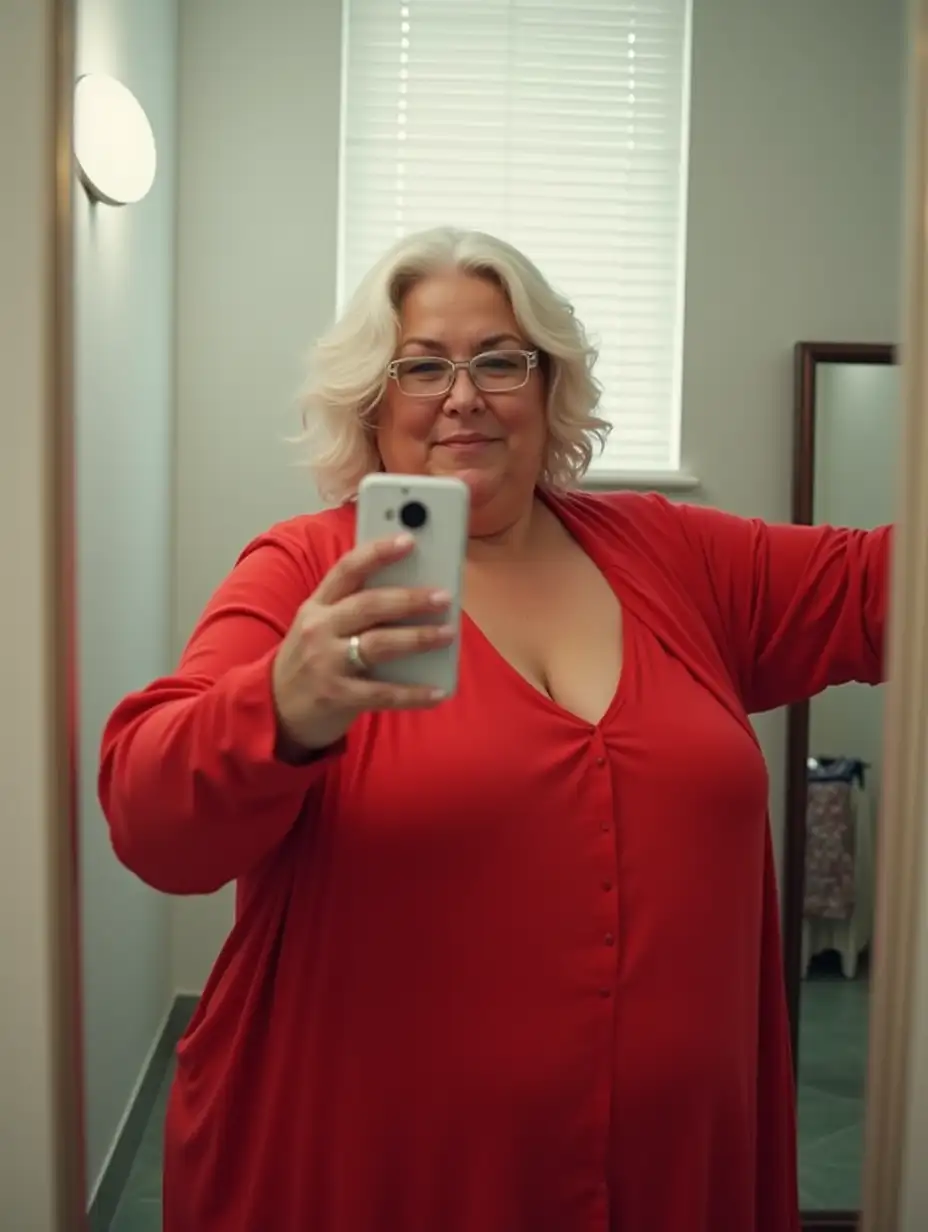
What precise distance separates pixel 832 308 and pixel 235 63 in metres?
0.43

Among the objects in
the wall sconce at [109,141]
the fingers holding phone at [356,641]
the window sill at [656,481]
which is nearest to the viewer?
the fingers holding phone at [356,641]

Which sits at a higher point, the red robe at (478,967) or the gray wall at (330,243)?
the gray wall at (330,243)

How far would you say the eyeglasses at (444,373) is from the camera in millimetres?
616

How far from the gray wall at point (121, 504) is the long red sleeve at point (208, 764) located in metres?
0.04

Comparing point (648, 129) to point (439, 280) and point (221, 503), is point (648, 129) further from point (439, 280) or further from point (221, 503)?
point (221, 503)

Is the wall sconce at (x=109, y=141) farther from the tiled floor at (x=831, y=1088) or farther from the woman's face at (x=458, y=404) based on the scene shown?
the tiled floor at (x=831, y=1088)

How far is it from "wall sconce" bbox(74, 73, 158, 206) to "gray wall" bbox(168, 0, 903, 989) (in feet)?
0.25

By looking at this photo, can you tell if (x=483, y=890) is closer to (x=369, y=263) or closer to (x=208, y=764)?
(x=208, y=764)

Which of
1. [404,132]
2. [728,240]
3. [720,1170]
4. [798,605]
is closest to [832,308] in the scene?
[728,240]

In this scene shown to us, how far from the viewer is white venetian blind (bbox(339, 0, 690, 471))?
672 mm

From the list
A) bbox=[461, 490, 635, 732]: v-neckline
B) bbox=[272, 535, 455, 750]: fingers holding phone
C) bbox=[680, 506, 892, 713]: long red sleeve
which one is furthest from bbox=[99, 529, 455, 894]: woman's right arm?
bbox=[680, 506, 892, 713]: long red sleeve

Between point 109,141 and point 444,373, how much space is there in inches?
8.8

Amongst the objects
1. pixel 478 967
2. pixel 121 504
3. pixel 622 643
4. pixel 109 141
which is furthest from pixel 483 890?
pixel 109 141

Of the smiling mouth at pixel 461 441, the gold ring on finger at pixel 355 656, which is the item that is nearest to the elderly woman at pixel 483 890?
the smiling mouth at pixel 461 441
